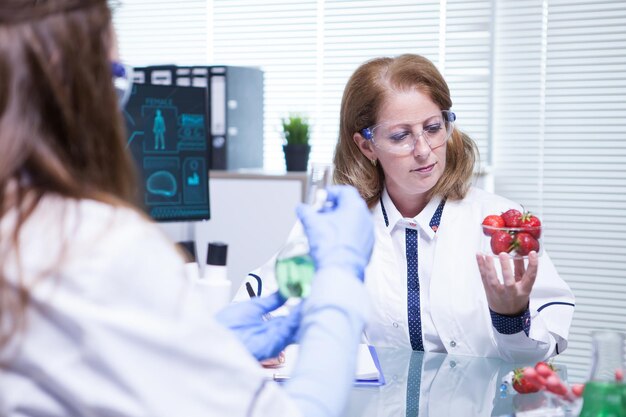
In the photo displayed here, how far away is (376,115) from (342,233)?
1.16 metres

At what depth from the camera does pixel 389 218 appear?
7.05ft

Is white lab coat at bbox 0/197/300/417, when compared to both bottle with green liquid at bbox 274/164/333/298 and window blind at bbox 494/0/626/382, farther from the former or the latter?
window blind at bbox 494/0/626/382

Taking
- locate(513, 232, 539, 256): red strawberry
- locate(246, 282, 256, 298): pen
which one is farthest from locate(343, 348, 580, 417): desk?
locate(246, 282, 256, 298): pen

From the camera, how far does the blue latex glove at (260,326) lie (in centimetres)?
119

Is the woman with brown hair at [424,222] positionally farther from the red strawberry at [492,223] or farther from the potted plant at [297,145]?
the potted plant at [297,145]

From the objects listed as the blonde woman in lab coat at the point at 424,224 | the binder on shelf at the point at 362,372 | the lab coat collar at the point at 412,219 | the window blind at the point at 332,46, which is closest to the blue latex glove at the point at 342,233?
the binder on shelf at the point at 362,372

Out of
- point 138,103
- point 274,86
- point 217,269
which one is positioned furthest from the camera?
point 274,86

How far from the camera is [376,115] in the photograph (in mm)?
2152

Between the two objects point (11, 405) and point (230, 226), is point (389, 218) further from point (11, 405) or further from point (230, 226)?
point (11, 405)

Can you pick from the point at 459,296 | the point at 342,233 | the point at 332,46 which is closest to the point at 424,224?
the point at 459,296

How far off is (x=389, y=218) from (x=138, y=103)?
2.66 feet

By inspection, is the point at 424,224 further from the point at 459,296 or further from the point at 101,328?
the point at 101,328

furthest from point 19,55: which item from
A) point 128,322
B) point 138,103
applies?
point 138,103

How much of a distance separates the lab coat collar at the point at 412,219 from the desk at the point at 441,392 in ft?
1.23
